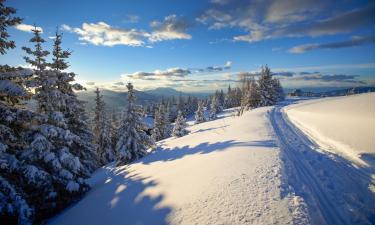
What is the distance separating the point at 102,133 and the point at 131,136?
11.5 metres

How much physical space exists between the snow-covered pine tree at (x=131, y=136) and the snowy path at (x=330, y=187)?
50.7 feet

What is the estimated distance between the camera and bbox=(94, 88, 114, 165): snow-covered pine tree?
101 ft

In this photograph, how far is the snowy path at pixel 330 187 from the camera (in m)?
6.41

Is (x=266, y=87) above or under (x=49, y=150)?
above

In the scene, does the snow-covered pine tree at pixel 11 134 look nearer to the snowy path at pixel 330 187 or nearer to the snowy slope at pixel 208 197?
the snowy slope at pixel 208 197

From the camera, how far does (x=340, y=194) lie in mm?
7645

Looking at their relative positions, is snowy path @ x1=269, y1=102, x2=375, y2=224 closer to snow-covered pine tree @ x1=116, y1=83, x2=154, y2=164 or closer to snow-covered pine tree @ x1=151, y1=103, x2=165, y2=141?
snow-covered pine tree @ x1=116, y1=83, x2=154, y2=164

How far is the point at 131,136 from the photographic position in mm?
22688

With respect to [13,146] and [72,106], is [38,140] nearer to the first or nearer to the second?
[13,146]

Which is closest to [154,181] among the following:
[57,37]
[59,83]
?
[59,83]

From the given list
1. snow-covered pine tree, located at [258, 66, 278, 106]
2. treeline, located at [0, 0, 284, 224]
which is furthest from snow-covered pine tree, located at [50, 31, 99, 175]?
snow-covered pine tree, located at [258, 66, 278, 106]

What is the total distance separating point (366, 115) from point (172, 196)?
67.3ft

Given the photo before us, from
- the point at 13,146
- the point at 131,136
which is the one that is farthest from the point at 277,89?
the point at 13,146

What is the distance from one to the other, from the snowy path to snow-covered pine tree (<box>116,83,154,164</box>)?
1546cm
